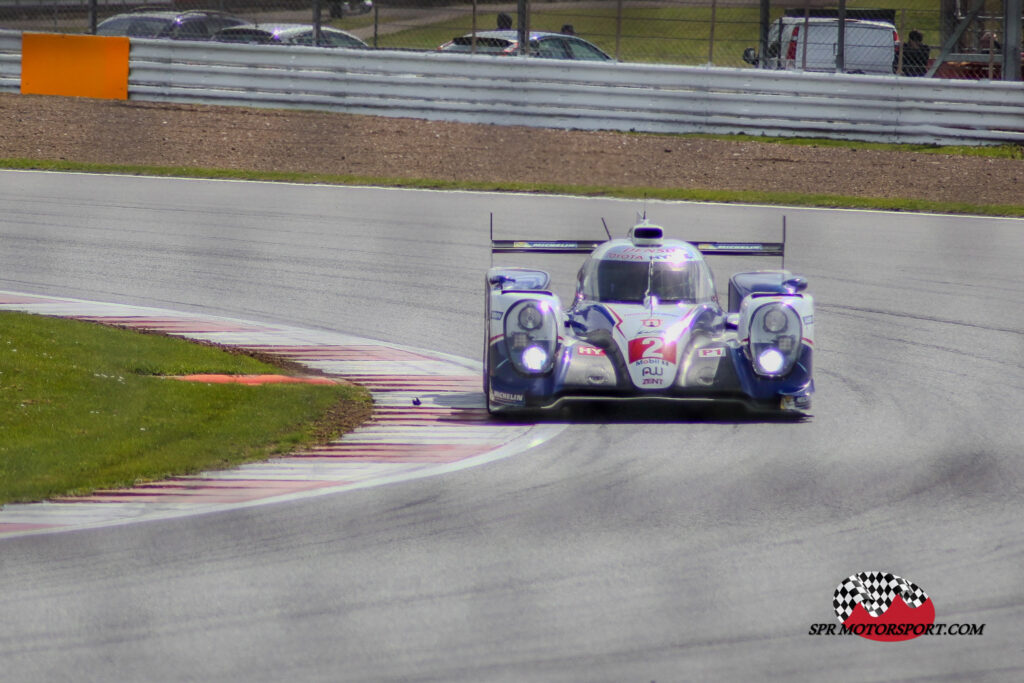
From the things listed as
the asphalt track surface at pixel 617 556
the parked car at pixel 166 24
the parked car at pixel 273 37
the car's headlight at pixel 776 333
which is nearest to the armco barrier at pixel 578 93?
the parked car at pixel 273 37

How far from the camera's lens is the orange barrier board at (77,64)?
24469mm

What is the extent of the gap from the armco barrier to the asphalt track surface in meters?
10.4

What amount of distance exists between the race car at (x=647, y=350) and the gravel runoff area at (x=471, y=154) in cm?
1117

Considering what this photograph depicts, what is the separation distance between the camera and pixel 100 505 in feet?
23.5

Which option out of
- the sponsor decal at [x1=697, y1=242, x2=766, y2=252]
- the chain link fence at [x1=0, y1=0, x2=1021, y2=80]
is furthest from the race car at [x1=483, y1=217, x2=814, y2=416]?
the chain link fence at [x1=0, y1=0, x2=1021, y2=80]

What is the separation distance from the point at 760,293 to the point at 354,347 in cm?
344

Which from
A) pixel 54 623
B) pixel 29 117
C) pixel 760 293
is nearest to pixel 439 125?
pixel 29 117

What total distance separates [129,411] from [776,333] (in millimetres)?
4060

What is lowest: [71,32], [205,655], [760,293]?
[205,655]

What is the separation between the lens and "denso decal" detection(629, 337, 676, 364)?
9.01 metres

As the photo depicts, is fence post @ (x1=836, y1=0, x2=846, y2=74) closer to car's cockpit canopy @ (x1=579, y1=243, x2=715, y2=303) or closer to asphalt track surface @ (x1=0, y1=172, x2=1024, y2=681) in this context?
asphalt track surface @ (x1=0, y1=172, x2=1024, y2=681)

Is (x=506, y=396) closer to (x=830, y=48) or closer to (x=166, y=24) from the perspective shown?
(x=830, y=48)

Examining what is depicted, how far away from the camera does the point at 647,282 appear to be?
31.6 feet

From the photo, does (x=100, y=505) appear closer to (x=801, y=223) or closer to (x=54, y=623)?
(x=54, y=623)
